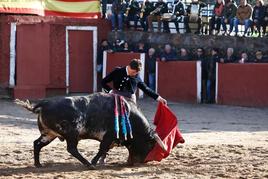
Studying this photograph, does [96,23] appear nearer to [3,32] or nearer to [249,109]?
[3,32]

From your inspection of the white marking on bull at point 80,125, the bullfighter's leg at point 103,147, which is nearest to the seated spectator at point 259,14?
the bullfighter's leg at point 103,147

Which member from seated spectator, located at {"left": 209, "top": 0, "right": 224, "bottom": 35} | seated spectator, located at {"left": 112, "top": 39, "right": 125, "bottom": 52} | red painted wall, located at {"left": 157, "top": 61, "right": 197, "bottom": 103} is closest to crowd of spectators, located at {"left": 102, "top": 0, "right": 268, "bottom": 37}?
seated spectator, located at {"left": 209, "top": 0, "right": 224, "bottom": 35}

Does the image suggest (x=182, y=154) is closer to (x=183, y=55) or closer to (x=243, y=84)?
(x=243, y=84)

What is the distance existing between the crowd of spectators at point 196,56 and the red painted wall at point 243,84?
0.66 ft

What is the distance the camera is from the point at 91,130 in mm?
8148

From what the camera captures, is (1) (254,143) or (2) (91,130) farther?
(1) (254,143)

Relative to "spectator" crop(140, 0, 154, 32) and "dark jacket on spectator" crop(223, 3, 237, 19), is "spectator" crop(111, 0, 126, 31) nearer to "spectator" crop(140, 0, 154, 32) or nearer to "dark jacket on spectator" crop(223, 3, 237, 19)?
"spectator" crop(140, 0, 154, 32)

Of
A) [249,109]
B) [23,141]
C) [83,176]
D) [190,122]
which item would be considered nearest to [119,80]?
[83,176]

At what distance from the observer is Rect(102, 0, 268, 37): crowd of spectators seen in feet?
55.6

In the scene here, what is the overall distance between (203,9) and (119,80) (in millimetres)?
10590

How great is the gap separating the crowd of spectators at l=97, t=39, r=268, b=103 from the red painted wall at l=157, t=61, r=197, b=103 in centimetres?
18

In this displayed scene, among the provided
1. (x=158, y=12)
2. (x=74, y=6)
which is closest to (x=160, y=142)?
(x=158, y=12)

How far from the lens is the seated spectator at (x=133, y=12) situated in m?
18.3

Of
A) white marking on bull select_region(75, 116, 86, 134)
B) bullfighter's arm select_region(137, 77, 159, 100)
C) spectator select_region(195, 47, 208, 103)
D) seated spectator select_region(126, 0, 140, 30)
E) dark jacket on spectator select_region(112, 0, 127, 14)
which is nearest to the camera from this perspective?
white marking on bull select_region(75, 116, 86, 134)
